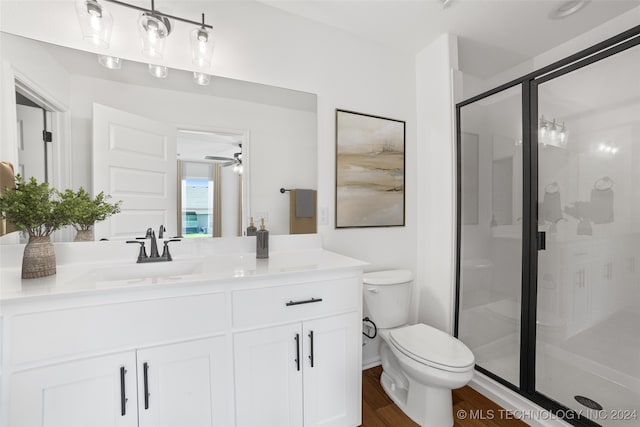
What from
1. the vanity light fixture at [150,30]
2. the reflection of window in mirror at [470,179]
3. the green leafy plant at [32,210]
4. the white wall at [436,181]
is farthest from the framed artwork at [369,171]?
the green leafy plant at [32,210]

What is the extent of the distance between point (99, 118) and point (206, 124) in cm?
48

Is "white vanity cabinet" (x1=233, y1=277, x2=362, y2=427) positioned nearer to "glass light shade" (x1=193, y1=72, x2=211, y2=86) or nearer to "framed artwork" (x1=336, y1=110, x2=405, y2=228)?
"framed artwork" (x1=336, y1=110, x2=405, y2=228)

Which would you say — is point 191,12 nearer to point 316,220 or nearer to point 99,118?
point 99,118

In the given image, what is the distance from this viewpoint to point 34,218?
1063mm

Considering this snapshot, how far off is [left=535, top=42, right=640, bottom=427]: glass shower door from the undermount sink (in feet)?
6.32

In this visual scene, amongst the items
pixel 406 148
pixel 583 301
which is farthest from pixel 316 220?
pixel 583 301

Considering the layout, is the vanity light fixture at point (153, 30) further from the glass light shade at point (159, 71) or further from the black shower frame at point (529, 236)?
Result: the black shower frame at point (529, 236)

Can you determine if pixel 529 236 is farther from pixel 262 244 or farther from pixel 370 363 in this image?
pixel 262 244

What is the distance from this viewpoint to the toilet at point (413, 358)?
54.0 inches

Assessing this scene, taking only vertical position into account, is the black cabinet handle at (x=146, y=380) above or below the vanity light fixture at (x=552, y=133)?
below

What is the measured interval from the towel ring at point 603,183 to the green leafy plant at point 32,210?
243 cm

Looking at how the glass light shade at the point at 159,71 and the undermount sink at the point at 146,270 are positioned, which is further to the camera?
the glass light shade at the point at 159,71

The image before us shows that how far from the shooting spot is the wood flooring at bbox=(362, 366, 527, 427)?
1.52 meters

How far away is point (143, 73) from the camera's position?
4.65 ft
